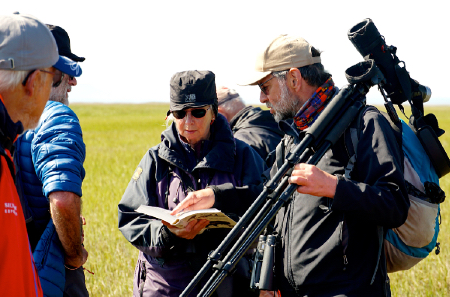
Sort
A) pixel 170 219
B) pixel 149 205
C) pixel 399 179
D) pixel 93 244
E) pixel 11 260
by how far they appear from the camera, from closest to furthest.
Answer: pixel 11 260
pixel 399 179
pixel 170 219
pixel 149 205
pixel 93 244

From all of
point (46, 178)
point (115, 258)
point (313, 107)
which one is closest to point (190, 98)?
point (313, 107)

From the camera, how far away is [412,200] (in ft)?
8.52

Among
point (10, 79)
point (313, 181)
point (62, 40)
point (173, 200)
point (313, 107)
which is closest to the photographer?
point (10, 79)

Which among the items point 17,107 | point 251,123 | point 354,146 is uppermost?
point 17,107

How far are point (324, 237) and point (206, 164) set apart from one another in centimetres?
110

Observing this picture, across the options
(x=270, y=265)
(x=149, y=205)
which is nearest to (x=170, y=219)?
(x=149, y=205)

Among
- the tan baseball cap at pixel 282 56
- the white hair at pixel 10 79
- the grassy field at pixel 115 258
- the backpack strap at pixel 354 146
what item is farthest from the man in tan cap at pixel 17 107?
the grassy field at pixel 115 258

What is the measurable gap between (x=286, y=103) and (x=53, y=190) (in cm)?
146

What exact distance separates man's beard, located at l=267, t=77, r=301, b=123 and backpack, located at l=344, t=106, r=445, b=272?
1.57 ft

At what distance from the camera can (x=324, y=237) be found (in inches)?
102

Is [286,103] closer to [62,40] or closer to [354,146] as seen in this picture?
[354,146]

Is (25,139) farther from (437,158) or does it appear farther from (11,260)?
(437,158)

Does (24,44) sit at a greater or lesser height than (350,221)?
greater

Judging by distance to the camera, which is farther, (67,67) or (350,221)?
(67,67)
